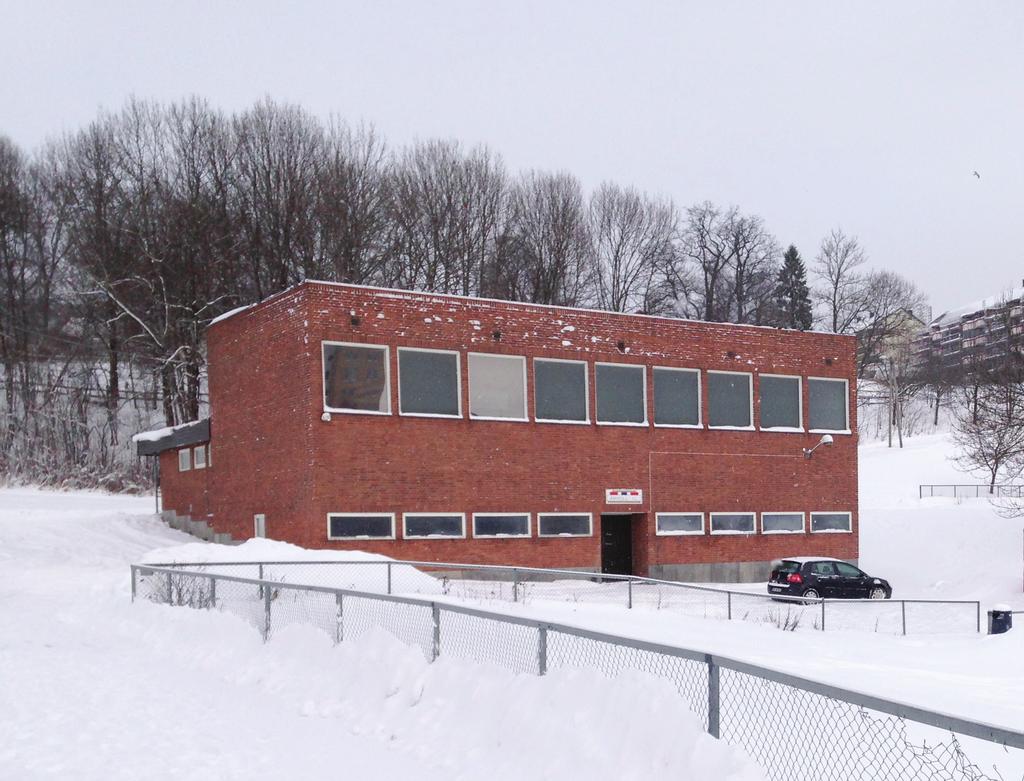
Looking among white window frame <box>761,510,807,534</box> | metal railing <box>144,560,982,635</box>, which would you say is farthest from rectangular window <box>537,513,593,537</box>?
white window frame <box>761,510,807,534</box>

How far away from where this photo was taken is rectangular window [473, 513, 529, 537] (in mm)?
27297

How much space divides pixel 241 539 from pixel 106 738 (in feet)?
64.3

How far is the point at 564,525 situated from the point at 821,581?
7138 mm

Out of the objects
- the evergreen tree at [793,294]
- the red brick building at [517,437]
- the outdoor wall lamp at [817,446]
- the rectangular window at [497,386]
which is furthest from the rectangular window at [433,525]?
the evergreen tree at [793,294]

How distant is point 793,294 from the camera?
82.6 meters

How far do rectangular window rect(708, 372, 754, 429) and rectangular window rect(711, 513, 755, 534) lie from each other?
2633 millimetres

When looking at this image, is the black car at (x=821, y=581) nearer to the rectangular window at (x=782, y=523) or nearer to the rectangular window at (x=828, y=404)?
the rectangular window at (x=782, y=523)

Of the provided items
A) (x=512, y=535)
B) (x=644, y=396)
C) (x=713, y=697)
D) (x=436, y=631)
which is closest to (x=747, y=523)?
(x=644, y=396)

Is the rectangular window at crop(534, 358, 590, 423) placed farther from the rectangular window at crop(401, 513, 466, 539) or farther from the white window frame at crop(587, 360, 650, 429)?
the rectangular window at crop(401, 513, 466, 539)

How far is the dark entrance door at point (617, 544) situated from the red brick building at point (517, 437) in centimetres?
4

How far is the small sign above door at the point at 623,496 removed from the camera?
2953 cm

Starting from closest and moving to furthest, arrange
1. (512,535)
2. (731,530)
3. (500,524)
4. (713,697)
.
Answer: (713,697)
(500,524)
(512,535)
(731,530)

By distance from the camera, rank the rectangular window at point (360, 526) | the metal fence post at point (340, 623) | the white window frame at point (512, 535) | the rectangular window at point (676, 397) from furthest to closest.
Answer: the rectangular window at point (676, 397) < the white window frame at point (512, 535) < the rectangular window at point (360, 526) < the metal fence post at point (340, 623)

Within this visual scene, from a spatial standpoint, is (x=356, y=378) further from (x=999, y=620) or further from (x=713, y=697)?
(x=713, y=697)
